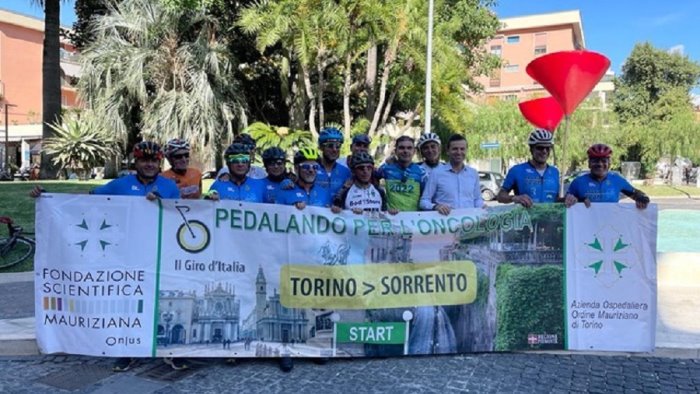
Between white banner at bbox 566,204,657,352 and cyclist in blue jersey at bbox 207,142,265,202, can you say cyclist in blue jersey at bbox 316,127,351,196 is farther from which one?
white banner at bbox 566,204,657,352

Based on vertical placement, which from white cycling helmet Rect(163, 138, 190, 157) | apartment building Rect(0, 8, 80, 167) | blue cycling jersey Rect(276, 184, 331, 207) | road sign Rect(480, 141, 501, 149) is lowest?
blue cycling jersey Rect(276, 184, 331, 207)

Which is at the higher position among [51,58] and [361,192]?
[51,58]

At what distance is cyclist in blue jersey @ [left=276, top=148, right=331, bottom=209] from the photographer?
5289 mm

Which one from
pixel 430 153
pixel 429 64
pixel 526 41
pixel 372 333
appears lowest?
pixel 372 333

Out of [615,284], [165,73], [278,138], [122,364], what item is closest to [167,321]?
[122,364]

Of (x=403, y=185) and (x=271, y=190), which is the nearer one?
(x=271, y=190)

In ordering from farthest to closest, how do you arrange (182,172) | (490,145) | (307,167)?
(490,145) < (182,172) < (307,167)

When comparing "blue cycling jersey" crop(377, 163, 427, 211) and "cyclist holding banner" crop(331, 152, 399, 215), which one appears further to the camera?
"blue cycling jersey" crop(377, 163, 427, 211)

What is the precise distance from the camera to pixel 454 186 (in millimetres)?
5664

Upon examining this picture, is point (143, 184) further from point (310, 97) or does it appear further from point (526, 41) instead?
point (526, 41)

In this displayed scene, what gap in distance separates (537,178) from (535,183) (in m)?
0.06

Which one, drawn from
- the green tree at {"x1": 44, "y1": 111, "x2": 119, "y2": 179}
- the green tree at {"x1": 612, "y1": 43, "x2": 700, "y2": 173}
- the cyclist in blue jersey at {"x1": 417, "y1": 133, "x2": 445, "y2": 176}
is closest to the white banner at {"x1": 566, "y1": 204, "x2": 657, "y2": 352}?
the cyclist in blue jersey at {"x1": 417, "y1": 133, "x2": 445, "y2": 176}

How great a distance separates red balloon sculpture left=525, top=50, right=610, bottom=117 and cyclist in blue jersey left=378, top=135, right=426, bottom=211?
4.75m

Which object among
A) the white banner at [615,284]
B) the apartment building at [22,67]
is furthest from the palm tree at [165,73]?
the apartment building at [22,67]
